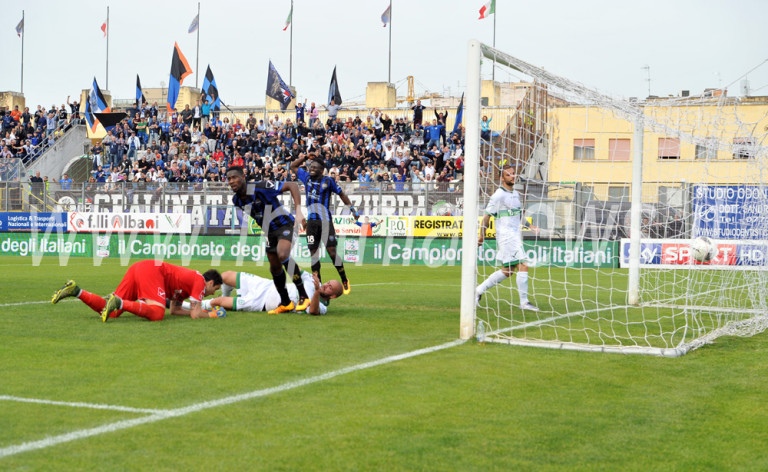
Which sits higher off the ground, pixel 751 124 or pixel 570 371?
pixel 751 124

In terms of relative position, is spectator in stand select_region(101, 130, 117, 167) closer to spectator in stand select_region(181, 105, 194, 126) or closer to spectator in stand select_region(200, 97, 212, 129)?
spectator in stand select_region(181, 105, 194, 126)

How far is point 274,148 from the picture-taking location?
33719mm

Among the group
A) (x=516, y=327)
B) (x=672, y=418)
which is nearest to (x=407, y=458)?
(x=672, y=418)

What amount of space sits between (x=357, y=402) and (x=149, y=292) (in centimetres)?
492

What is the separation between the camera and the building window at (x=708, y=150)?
11.5 metres

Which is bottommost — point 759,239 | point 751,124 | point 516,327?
point 516,327

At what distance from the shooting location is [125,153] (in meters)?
36.5

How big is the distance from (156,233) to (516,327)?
21.5 m

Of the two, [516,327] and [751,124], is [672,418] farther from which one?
[751,124]

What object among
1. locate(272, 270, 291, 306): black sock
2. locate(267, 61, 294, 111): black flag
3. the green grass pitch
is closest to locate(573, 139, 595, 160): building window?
locate(272, 270, 291, 306): black sock

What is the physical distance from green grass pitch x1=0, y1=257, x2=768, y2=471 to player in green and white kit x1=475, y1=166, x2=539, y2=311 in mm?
2566

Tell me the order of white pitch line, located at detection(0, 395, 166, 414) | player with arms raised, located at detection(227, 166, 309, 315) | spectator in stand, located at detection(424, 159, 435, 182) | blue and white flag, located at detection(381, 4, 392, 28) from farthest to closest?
blue and white flag, located at detection(381, 4, 392, 28) → spectator in stand, located at detection(424, 159, 435, 182) → player with arms raised, located at detection(227, 166, 309, 315) → white pitch line, located at detection(0, 395, 166, 414)

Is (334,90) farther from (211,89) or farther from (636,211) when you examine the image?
(636,211)

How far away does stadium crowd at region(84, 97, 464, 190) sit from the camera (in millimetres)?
29891
